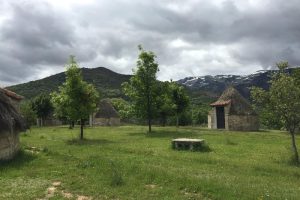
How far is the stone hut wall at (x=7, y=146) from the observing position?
2083 centimetres

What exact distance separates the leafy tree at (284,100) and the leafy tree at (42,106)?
62.8 m

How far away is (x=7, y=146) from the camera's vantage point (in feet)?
70.3

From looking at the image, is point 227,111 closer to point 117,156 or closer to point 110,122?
point 110,122

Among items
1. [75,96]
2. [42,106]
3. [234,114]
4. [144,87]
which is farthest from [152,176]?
[42,106]

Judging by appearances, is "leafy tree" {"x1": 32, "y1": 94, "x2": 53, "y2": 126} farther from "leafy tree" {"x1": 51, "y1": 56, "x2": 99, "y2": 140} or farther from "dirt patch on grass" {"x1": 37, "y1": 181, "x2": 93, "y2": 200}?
"dirt patch on grass" {"x1": 37, "y1": 181, "x2": 93, "y2": 200}

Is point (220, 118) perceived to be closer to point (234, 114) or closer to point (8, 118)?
point (234, 114)

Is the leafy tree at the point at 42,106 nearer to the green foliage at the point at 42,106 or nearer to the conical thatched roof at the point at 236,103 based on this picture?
the green foliage at the point at 42,106

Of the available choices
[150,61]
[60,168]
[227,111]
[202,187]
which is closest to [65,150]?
[60,168]

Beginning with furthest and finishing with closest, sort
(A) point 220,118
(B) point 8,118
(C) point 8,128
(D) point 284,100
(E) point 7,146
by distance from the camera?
(A) point 220,118
(D) point 284,100
(E) point 7,146
(B) point 8,118
(C) point 8,128

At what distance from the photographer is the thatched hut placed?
2080 centimetres

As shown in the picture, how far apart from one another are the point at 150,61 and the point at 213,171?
97.8 feet

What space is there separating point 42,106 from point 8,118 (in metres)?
60.5

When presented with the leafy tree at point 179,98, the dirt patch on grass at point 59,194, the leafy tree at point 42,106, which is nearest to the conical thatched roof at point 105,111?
the leafy tree at point 42,106

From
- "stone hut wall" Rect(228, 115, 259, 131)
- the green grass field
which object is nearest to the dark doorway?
"stone hut wall" Rect(228, 115, 259, 131)
